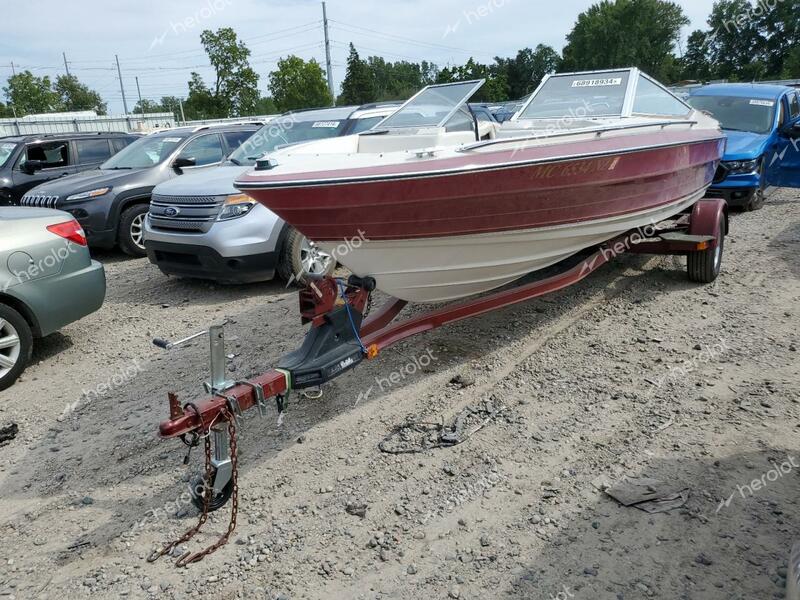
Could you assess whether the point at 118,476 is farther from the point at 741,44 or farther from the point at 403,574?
the point at 741,44

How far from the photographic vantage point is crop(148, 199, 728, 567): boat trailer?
8.93 feet

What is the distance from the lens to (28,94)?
1841 inches

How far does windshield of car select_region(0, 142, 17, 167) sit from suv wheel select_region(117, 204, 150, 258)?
352 cm

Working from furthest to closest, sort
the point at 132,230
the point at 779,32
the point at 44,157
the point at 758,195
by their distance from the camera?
the point at 779,32 < the point at 44,157 < the point at 758,195 < the point at 132,230

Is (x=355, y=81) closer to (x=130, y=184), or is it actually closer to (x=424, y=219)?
(x=130, y=184)

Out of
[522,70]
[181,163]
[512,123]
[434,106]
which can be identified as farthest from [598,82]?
[522,70]

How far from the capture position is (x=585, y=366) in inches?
164

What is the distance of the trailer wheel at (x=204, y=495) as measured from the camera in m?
2.81

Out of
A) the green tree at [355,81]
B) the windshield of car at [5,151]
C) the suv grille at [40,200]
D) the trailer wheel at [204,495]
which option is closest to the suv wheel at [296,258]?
the trailer wheel at [204,495]

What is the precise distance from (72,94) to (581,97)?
61.4 metres

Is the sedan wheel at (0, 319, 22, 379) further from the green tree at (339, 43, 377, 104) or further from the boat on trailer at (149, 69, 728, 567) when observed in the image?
the green tree at (339, 43, 377, 104)

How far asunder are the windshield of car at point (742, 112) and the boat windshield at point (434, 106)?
582 cm

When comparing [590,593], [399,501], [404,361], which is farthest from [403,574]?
[404,361]

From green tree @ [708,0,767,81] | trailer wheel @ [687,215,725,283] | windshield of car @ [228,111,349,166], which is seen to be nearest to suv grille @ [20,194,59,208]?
windshield of car @ [228,111,349,166]
